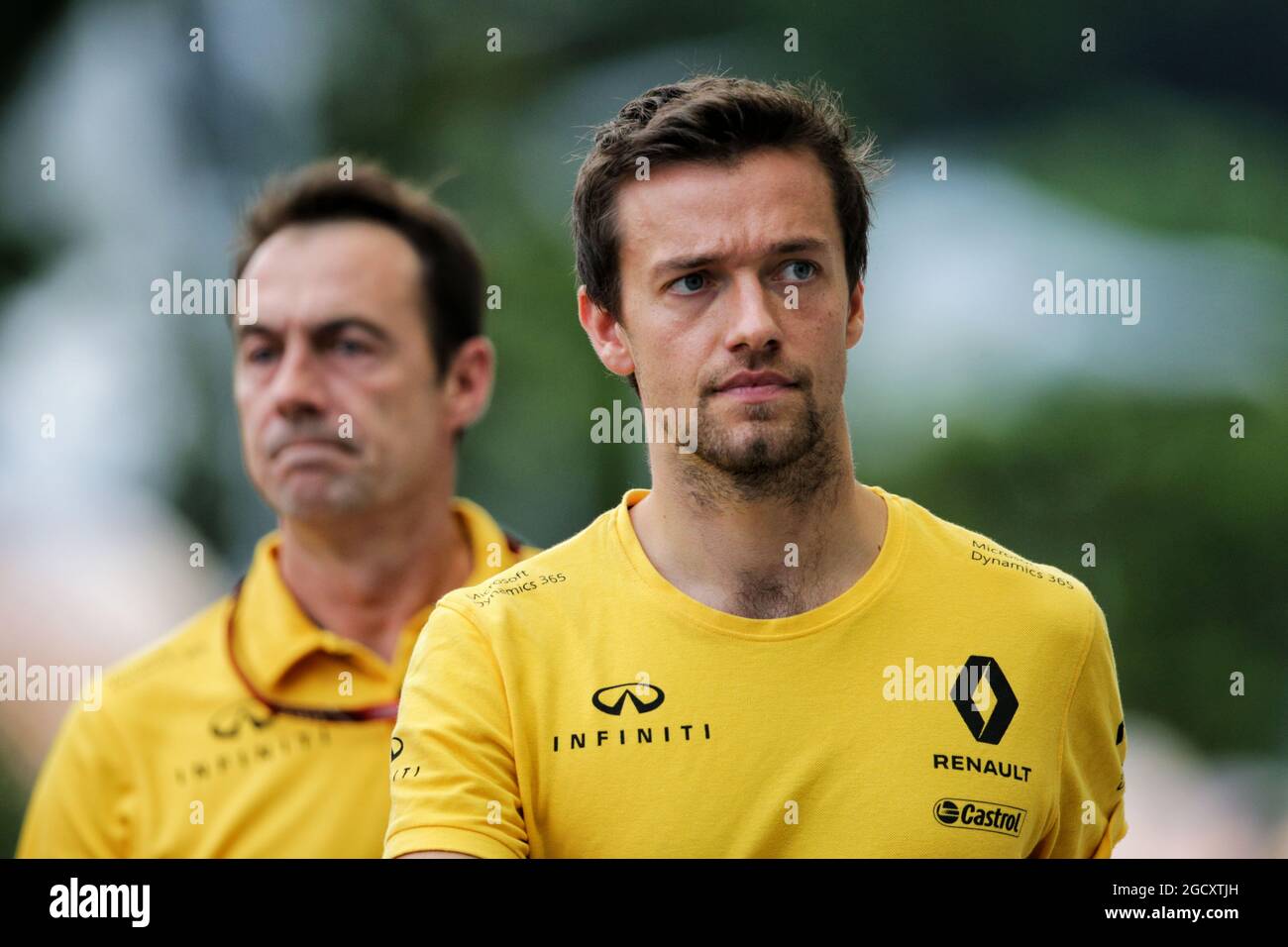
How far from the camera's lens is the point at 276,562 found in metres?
4.29

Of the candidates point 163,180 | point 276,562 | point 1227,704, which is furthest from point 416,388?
point 1227,704

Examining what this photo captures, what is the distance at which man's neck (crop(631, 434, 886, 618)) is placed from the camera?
9.91 ft

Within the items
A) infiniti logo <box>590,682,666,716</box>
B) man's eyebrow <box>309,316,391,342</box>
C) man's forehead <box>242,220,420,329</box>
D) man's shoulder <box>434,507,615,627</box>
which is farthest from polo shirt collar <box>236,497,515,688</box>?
infiniti logo <box>590,682,666,716</box>

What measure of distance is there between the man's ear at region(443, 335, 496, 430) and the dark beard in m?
1.47

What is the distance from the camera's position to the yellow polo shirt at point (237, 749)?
395 centimetres

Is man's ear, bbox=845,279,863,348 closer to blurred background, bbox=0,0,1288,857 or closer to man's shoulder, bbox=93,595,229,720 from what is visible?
blurred background, bbox=0,0,1288,857

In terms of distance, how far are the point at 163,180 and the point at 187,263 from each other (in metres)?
0.32

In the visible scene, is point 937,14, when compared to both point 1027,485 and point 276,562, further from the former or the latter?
point 276,562

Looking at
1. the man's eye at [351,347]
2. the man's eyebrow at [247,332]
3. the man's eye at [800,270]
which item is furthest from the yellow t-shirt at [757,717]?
the man's eyebrow at [247,332]

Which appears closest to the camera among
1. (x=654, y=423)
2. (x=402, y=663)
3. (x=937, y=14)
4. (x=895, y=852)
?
(x=895, y=852)

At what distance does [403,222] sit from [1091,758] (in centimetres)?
269

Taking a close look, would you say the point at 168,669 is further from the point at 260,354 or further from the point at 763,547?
the point at 763,547

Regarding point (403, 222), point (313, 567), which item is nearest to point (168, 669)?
point (313, 567)

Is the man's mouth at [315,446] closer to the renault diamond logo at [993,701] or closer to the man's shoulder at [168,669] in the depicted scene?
the man's shoulder at [168,669]
